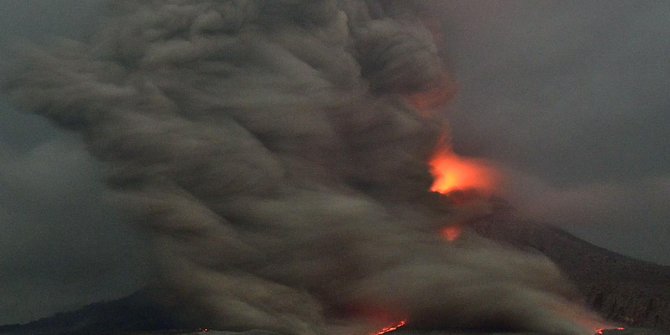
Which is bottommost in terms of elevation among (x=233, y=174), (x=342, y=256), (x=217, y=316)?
(x=217, y=316)

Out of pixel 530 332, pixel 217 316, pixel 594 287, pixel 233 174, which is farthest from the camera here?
pixel 594 287

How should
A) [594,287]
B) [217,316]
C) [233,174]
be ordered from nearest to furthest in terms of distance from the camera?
[217,316] → [233,174] → [594,287]

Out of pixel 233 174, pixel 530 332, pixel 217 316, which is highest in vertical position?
pixel 233 174

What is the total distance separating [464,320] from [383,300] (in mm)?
3962

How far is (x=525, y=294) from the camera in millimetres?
33312

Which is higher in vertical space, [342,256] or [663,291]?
[663,291]

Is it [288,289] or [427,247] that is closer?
[288,289]

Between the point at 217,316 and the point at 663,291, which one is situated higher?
the point at 663,291

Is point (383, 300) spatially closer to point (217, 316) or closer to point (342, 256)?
point (342, 256)

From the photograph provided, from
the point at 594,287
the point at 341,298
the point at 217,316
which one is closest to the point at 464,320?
the point at 341,298

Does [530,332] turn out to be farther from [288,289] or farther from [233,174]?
[233,174]

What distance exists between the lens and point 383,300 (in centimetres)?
Answer: 3516

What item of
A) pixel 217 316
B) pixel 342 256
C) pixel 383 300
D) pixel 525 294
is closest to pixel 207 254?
pixel 217 316

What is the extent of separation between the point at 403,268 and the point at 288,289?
5.66 m
